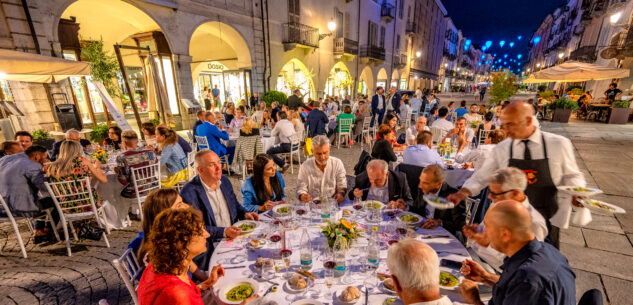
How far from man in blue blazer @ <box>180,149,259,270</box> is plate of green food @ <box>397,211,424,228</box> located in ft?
5.00

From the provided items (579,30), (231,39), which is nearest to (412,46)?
(579,30)

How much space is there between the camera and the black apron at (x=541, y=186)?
246cm

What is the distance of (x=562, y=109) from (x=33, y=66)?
798 inches

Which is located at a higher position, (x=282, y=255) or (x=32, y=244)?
(x=282, y=255)

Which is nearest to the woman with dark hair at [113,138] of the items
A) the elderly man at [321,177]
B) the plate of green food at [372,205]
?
the elderly man at [321,177]

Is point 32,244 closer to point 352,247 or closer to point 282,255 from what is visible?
point 282,255

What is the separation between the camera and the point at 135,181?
4.14 meters

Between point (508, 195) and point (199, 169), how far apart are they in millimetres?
2987

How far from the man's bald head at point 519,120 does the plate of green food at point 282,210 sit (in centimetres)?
239

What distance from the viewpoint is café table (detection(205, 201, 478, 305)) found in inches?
66.0

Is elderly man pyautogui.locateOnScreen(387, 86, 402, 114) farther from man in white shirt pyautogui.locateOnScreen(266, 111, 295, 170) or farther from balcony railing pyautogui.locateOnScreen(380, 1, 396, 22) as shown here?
balcony railing pyautogui.locateOnScreen(380, 1, 396, 22)

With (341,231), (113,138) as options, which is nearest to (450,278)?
(341,231)

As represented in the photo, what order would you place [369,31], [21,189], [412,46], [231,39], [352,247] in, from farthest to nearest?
[412,46], [369,31], [231,39], [21,189], [352,247]

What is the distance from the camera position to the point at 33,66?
5.05 meters
